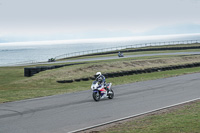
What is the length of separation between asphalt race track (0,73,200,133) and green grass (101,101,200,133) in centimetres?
123

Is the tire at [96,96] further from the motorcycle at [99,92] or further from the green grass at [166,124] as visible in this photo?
the green grass at [166,124]

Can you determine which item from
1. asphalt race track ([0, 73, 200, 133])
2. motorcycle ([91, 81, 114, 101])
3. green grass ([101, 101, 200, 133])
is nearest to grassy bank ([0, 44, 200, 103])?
asphalt race track ([0, 73, 200, 133])

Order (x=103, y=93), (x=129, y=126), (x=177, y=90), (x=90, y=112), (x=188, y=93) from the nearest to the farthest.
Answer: (x=129, y=126) → (x=90, y=112) → (x=103, y=93) → (x=188, y=93) → (x=177, y=90)

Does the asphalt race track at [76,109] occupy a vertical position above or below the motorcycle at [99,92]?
below

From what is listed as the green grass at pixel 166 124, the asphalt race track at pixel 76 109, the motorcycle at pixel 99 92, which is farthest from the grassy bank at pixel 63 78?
the green grass at pixel 166 124

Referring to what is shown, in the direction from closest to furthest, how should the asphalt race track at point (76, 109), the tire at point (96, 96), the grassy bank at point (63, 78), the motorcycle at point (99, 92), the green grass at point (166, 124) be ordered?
the green grass at point (166, 124)
the asphalt race track at point (76, 109)
the motorcycle at point (99, 92)
the tire at point (96, 96)
the grassy bank at point (63, 78)

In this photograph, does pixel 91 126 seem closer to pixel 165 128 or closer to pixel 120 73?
pixel 165 128

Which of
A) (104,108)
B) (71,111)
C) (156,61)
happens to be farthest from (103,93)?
(156,61)

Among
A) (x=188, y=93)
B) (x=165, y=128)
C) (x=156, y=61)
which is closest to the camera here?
(x=165, y=128)

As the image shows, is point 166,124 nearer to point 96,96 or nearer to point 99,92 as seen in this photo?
point 96,96

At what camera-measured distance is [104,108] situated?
45.3 feet

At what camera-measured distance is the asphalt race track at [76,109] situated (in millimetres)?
10586

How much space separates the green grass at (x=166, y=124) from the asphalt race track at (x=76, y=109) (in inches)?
48.5

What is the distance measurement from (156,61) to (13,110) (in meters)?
32.4
